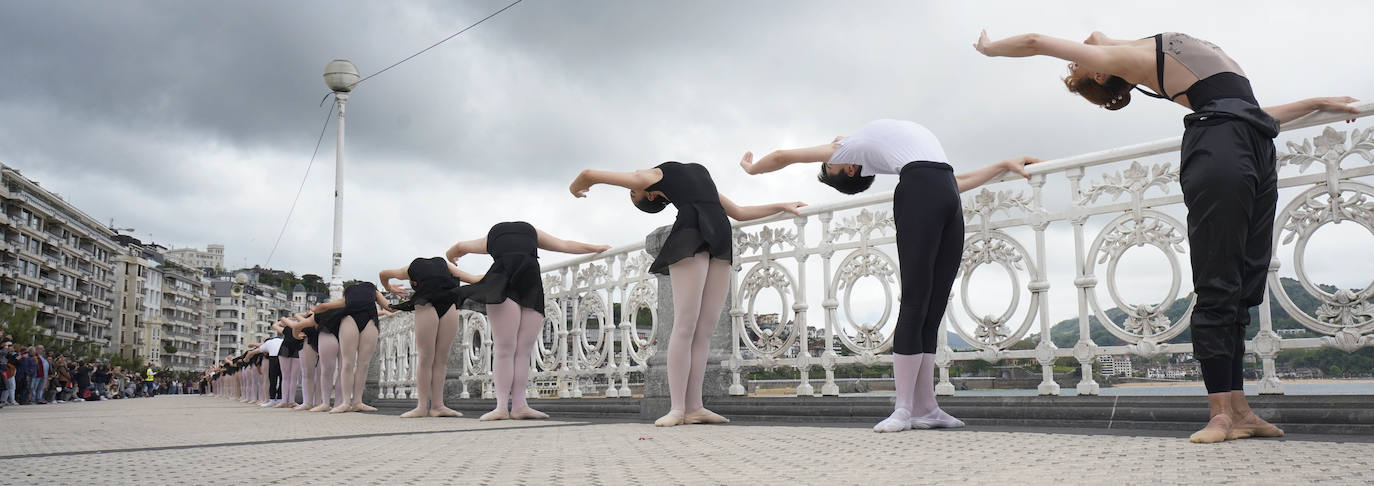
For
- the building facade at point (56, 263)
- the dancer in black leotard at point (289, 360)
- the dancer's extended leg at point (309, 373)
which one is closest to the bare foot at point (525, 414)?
the dancer's extended leg at point (309, 373)

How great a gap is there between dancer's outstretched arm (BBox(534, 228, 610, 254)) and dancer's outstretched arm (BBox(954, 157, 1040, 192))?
11.4 ft

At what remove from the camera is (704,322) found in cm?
527

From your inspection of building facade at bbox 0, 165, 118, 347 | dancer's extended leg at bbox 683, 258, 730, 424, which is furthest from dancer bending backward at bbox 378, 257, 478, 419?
building facade at bbox 0, 165, 118, 347

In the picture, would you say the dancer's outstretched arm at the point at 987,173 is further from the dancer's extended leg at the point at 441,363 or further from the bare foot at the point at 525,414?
the dancer's extended leg at the point at 441,363

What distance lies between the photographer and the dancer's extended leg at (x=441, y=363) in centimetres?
763

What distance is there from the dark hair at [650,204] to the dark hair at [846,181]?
112 centimetres

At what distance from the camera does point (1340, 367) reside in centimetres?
362

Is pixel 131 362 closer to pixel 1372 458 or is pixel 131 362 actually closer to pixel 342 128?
pixel 342 128

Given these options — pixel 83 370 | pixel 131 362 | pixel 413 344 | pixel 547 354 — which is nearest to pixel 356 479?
pixel 547 354

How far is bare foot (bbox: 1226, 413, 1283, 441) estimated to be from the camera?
9.68ft

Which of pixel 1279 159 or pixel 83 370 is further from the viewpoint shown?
pixel 83 370

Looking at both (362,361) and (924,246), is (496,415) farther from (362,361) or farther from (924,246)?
(362,361)

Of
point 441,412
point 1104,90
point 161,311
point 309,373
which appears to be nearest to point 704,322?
point 1104,90

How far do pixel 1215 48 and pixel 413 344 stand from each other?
11.5m
